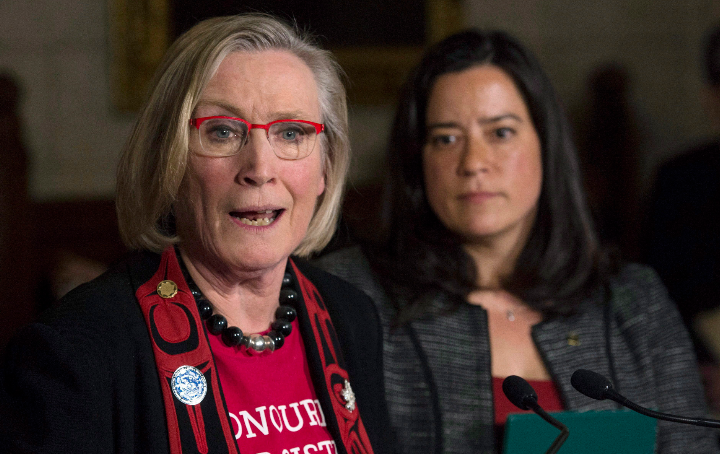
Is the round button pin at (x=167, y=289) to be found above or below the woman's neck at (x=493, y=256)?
above

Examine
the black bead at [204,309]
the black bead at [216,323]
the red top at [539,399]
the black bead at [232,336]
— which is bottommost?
the red top at [539,399]

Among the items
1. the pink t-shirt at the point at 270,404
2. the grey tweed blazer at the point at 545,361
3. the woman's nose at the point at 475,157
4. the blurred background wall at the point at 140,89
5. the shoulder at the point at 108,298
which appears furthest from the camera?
the blurred background wall at the point at 140,89

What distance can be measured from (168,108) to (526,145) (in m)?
0.91

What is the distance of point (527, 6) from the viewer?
4.07m

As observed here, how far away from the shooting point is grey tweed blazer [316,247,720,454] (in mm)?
1536

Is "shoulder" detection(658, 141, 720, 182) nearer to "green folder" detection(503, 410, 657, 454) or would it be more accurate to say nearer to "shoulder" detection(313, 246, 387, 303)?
"shoulder" detection(313, 246, 387, 303)

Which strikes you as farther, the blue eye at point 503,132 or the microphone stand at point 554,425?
the blue eye at point 503,132

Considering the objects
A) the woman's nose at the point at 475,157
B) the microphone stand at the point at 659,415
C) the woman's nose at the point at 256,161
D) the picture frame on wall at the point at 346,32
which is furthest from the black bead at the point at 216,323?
the picture frame on wall at the point at 346,32

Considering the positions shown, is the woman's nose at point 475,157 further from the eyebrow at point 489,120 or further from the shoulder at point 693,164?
the shoulder at point 693,164

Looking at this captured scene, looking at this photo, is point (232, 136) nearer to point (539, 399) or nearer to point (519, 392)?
point (519, 392)

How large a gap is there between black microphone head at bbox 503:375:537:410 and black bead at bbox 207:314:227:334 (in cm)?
45

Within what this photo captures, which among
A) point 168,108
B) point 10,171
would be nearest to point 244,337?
point 168,108

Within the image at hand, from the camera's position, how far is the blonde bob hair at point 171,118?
1115 millimetres

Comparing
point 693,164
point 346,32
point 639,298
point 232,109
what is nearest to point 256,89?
point 232,109
